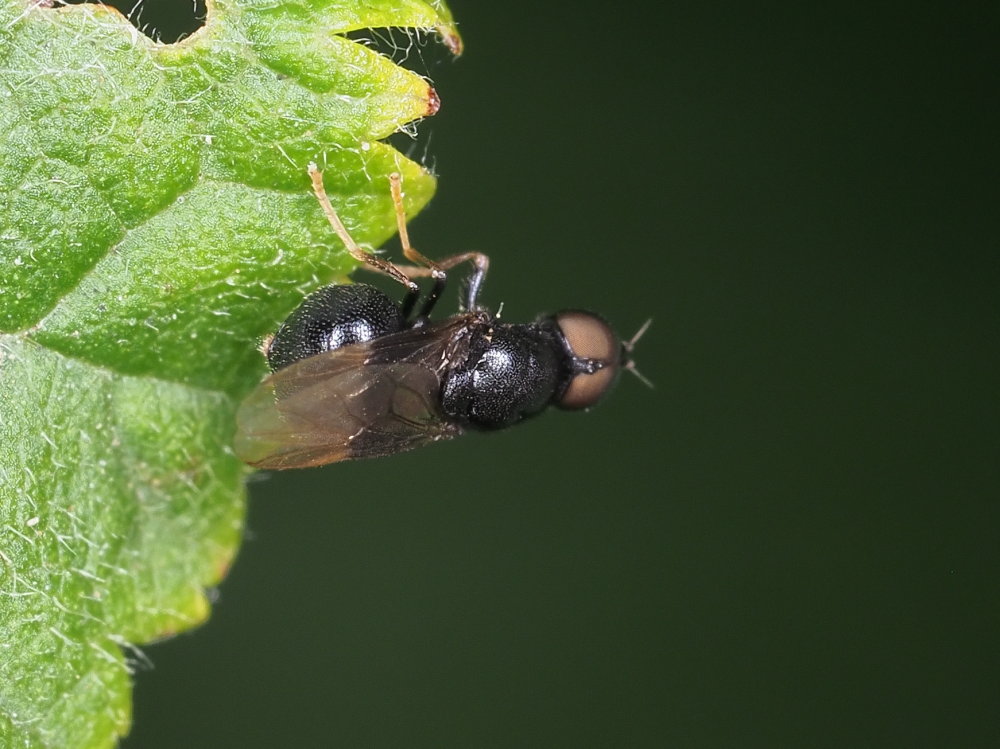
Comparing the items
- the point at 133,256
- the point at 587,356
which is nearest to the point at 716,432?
the point at 587,356

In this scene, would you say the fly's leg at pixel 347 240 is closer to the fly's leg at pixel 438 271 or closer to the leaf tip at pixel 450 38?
the fly's leg at pixel 438 271

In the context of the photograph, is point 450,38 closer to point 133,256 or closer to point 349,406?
point 133,256

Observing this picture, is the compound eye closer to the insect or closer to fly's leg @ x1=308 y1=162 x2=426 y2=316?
the insect

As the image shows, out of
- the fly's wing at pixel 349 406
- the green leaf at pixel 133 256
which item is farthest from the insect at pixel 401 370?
the green leaf at pixel 133 256

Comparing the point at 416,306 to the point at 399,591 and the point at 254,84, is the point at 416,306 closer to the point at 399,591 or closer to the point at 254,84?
the point at 254,84

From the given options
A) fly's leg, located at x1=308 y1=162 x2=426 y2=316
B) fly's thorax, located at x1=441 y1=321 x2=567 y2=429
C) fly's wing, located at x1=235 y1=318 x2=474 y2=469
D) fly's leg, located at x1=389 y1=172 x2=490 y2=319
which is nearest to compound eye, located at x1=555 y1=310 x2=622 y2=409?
fly's thorax, located at x1=441 y1=321 x2=567 y2=429

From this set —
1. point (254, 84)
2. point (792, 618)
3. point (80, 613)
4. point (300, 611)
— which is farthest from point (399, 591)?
point (254, 84)
